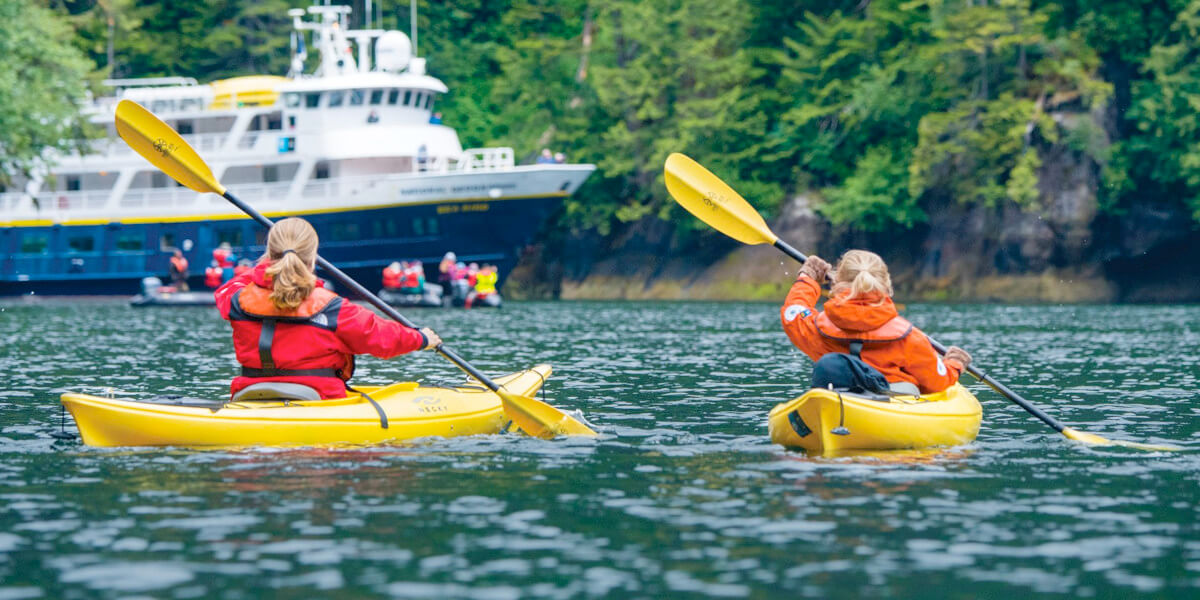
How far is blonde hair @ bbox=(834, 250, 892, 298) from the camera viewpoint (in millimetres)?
10250

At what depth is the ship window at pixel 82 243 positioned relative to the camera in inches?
1805

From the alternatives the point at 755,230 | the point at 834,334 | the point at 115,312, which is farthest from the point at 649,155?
the point at 834,334

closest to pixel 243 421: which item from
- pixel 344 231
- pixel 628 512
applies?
pixel 628 512

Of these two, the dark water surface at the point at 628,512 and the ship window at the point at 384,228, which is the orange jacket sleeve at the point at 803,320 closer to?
the dark water surface at the point at 628,512

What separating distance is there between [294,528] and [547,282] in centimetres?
4458

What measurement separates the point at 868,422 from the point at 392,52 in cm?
3632

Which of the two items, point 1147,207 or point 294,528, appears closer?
point 294,528

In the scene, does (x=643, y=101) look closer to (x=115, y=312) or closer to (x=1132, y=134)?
(x=1132, y=134)

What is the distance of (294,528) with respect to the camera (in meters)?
7.39

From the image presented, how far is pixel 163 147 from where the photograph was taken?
13.3 m

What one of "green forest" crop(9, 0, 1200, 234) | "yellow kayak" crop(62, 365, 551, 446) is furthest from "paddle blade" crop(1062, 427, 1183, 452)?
"green forest" crop(9, 0, 1200, 234)

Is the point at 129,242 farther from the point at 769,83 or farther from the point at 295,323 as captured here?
the point at 295,323

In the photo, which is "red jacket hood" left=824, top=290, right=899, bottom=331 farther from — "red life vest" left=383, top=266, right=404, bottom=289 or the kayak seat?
"red life vest" left=383, top=266, right=404, bottom=289

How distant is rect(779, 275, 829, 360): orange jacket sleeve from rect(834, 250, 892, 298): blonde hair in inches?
9.1
